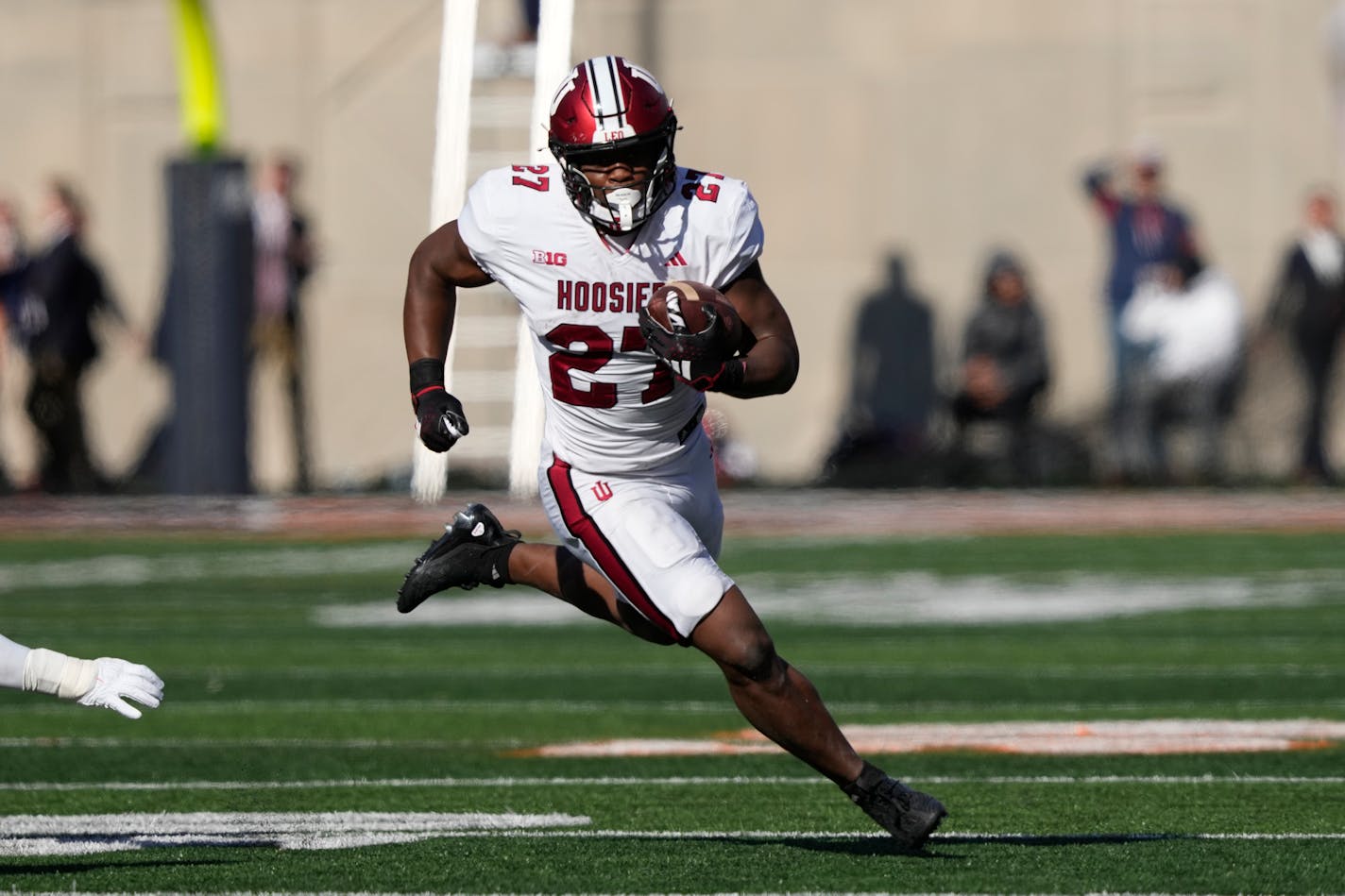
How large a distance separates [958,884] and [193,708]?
402cm

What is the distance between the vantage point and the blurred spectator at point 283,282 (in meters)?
16.9

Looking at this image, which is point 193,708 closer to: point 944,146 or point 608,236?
point 608,236

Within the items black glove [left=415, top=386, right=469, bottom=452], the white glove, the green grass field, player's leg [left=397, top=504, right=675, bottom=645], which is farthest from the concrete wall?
the white glove

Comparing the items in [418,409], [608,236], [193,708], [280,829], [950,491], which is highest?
[608,236]

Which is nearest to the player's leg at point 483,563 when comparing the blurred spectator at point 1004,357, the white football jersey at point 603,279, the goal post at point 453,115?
the white football jersey at point 603,279

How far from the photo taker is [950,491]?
17.0 meters

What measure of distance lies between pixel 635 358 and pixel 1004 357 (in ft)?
37.9

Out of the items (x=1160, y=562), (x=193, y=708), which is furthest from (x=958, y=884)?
(x=1160, y=562)

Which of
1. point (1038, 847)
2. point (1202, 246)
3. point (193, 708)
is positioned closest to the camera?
point (1038, 847)

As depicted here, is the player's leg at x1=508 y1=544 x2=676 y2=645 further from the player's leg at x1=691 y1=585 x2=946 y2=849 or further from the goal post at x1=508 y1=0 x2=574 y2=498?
the goal post at x1=508 y1=0 x2=574 y2=498

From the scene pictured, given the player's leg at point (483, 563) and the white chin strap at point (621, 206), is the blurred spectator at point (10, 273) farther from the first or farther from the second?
the white chin strap at point (621, 206)

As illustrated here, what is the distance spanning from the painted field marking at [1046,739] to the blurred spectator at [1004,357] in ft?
29.8

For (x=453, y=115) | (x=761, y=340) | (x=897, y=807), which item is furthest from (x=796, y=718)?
(x=453, y=115)

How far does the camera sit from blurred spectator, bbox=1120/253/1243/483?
16938 mm
